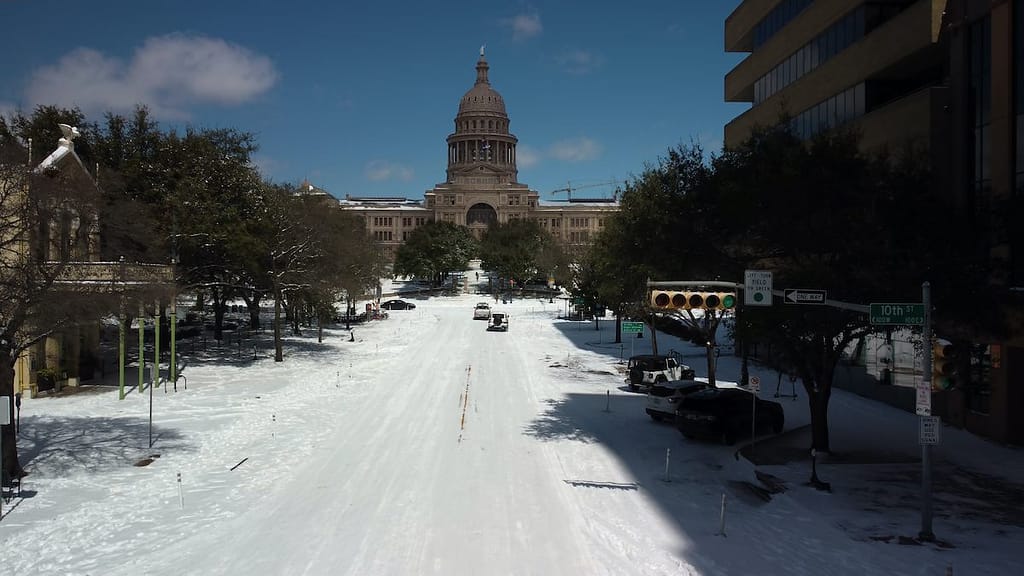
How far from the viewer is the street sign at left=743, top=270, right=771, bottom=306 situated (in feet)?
45.2

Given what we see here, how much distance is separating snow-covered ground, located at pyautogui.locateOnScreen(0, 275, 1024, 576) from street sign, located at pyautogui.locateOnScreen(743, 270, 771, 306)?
4.19 meters

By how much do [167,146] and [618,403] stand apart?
24.4 metres

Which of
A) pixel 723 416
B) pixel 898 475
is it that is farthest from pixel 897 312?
pixel 723 416

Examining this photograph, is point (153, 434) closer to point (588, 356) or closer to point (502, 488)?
point (502, 488)

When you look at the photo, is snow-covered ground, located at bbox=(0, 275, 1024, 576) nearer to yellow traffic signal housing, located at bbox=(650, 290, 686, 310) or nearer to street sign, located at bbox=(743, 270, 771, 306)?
yellow traffic signal housing, located at bbox=(650, 290, 686, 310)

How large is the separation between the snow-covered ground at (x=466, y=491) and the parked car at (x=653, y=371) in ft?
7.40

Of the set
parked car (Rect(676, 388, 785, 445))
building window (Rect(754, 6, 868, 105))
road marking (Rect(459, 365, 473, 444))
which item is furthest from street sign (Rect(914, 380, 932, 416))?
building window (Rect(754, 6, 868, 105))

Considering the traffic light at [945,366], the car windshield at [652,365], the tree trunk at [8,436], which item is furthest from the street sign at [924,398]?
the tree trunk at [8,436]

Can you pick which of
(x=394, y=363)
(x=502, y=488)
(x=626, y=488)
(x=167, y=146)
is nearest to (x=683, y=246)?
(x=626, y=488)

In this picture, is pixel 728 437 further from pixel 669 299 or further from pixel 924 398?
pixel 669 299

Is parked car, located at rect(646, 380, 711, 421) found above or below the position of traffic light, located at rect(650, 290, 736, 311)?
below

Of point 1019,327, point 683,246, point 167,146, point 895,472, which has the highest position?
point 167,146

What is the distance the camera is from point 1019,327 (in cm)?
1888

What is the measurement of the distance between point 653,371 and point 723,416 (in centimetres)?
1031
